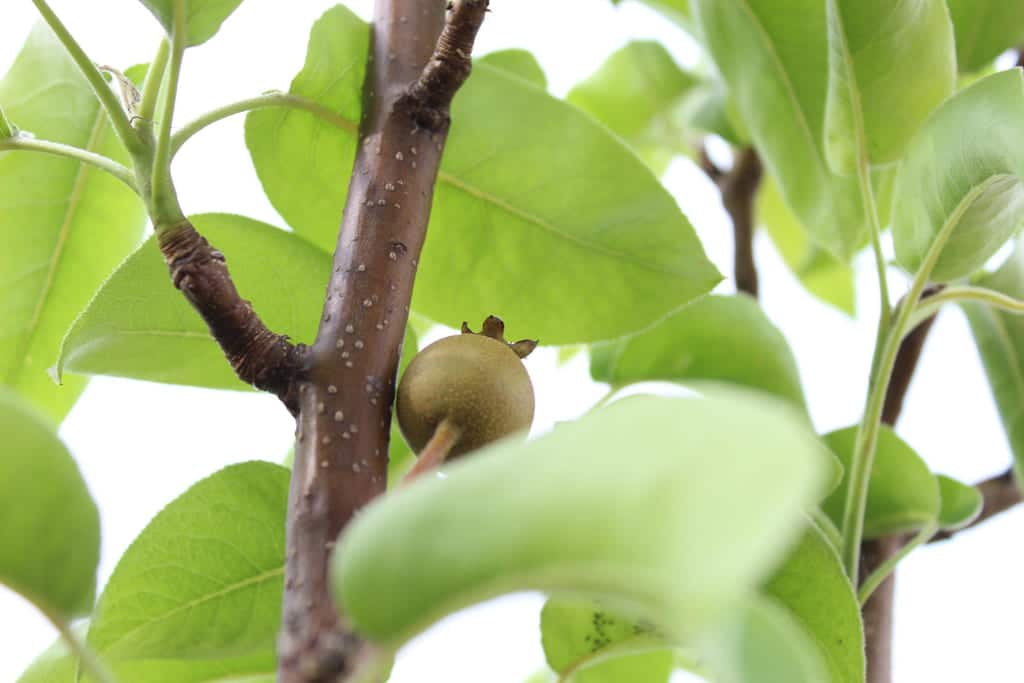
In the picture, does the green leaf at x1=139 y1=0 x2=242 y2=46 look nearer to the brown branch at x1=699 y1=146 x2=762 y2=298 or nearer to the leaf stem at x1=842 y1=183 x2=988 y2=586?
the leaf stem at x1=842 y1=183 x2=988 y2=586

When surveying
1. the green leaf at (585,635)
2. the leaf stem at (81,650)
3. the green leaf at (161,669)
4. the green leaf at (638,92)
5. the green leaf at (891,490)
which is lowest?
the leaf stem at (81,650)

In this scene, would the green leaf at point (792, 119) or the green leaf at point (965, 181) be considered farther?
the green leaf at point (792, 119)

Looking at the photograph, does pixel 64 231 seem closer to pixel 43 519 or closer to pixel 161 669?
pixel 161 669

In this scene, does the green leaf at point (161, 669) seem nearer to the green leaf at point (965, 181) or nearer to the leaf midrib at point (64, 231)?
the leaf midrib at point (64, 231)

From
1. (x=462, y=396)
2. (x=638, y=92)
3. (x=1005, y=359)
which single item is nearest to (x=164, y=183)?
(x=462, y=396)

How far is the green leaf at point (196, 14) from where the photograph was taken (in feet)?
1.57

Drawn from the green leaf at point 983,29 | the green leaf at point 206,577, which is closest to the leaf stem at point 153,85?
the green leaf at point 206,577

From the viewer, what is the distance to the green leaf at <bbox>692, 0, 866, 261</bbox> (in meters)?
0.73

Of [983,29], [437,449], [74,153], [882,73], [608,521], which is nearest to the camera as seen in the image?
[608,521]

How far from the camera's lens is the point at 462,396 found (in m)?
0.41

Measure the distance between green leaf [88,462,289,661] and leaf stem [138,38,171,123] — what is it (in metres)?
0.17

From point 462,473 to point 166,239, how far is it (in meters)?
0.24

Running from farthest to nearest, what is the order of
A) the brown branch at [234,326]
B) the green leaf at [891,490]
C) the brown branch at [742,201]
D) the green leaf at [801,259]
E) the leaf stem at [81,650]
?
the green leaf at [801,259] → the brown branch at [742,201] → the green leaf at [891,490] → the brown branch at [234,326] → the leaf stem at [81,650]

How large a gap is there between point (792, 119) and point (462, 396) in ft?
1.45
